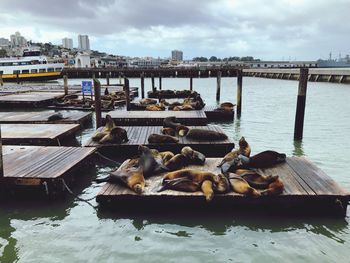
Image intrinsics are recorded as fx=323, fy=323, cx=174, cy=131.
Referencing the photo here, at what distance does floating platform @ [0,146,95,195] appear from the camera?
565 centimetres

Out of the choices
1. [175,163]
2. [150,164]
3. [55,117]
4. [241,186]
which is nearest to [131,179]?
[150,164]

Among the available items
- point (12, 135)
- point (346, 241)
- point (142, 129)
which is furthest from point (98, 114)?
point (346, 241)

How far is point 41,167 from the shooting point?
20.2 feet

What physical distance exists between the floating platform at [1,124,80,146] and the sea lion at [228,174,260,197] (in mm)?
5522

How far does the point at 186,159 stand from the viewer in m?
6.50

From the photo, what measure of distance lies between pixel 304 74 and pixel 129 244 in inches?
324

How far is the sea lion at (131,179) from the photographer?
17.4 feet

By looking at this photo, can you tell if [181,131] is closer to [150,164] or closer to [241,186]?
[150,164]

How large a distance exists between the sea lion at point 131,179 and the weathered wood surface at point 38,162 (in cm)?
96

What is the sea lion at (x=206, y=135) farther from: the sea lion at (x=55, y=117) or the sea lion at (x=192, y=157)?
the sea lion at (x=55, y=117)

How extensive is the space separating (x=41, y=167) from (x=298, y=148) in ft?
24.7

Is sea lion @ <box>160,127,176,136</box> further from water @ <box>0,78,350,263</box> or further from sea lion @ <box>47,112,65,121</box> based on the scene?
sea lion @ <box>47,112,65,121</box>

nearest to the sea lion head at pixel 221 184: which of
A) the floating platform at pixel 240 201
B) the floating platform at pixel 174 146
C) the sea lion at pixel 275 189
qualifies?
the floating platform at pixel 240 201

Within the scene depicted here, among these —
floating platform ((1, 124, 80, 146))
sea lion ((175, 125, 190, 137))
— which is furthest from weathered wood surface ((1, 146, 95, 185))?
sea lion ((175, 125, 190, 137))
